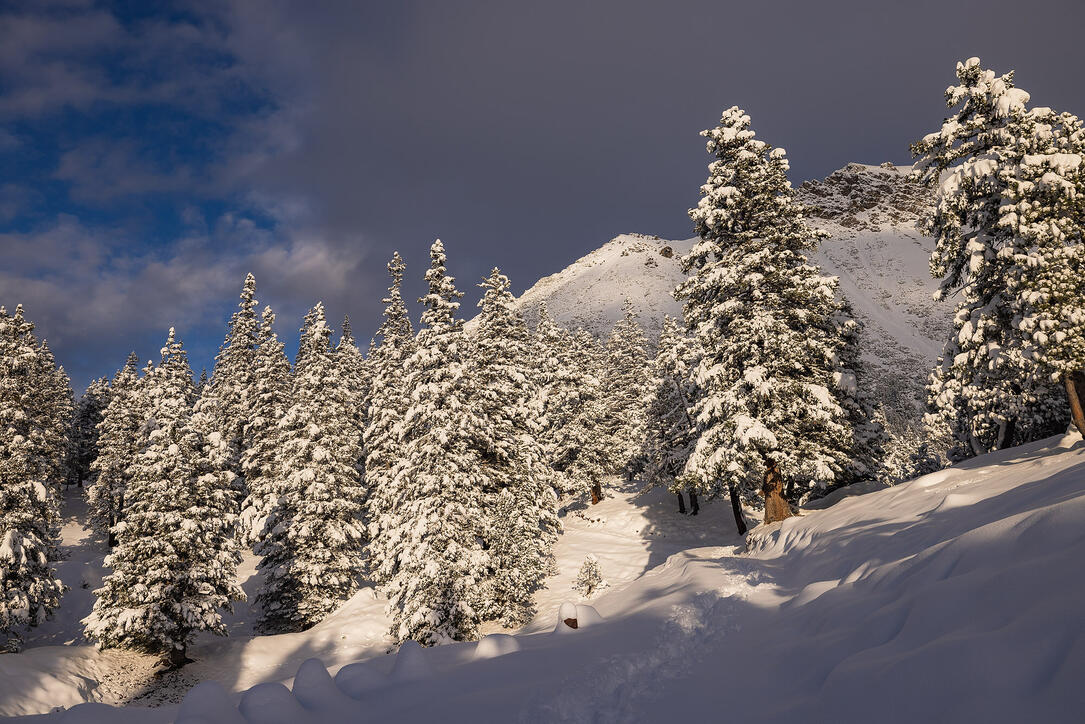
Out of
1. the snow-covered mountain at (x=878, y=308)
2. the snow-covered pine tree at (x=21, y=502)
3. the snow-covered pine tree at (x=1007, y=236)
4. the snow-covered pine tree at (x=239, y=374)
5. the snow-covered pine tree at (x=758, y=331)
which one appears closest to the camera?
the snow-covered pine tree at (x=1007, y=236)

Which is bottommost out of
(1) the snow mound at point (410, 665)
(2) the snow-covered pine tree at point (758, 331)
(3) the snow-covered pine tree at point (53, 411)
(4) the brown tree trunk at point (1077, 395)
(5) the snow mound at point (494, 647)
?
(5) the snow mound at point (494, 647)

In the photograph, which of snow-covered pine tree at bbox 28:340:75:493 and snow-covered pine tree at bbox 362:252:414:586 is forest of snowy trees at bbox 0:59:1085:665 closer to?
snow-covered pine tree at bbox 362:252:414:586

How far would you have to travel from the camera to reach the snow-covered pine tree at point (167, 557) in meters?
20.0

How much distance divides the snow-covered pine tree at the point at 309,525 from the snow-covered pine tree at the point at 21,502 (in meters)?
8.11

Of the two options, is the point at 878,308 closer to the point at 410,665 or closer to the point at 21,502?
the point at 410,665

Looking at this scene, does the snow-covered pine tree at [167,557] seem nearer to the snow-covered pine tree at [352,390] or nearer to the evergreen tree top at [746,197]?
the snow-covered pine tree at [352,390]

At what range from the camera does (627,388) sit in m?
44.1

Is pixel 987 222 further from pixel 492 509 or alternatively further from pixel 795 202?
pixel 492 509

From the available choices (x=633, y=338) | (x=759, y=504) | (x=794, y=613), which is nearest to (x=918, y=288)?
(x=633, y=338)

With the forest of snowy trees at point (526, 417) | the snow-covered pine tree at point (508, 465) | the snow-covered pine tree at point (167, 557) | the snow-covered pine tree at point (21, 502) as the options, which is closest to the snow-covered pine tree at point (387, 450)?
the forest of snowy trees at point (526, 417)

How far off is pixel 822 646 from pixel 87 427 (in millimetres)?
77079

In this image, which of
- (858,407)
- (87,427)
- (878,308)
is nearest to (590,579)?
(858,407)

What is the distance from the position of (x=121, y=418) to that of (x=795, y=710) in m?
48.0

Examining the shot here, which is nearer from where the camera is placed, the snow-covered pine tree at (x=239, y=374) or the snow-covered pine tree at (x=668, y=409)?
the snow-covered pine tree at (x=668, y=409)
